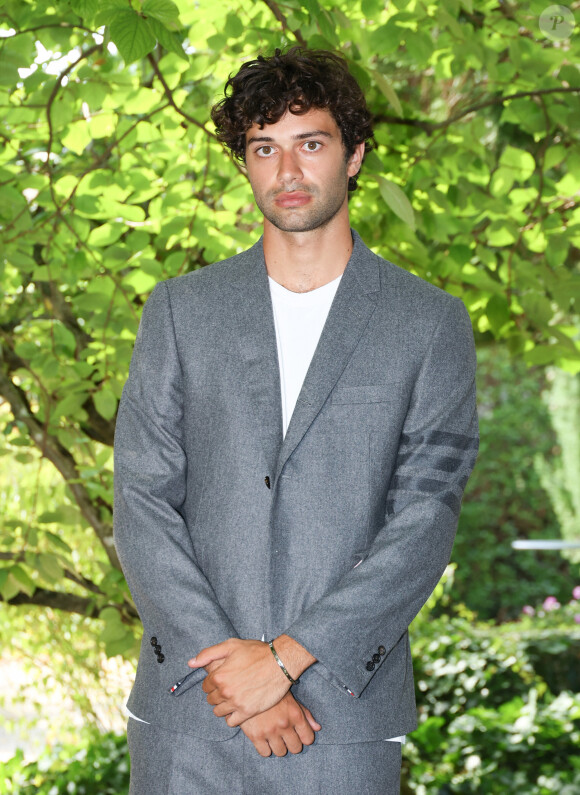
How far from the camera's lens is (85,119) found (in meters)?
2.58

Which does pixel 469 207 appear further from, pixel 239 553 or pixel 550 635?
pixel 550 635

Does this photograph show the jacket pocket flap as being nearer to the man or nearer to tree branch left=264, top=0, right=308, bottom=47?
the man

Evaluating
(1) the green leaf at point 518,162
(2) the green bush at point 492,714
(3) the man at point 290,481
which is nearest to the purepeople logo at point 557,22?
Answer: (1) the green leaf at point 518,162

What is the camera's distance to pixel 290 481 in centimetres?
149

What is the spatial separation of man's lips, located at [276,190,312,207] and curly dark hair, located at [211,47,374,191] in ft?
0.43

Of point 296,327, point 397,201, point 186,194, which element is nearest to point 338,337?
point 296,327

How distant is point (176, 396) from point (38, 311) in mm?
1735

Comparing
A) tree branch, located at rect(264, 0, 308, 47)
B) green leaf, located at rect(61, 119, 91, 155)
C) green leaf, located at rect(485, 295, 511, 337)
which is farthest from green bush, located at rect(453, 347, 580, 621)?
tree branch, located at rect(264, 0, 308, 47)

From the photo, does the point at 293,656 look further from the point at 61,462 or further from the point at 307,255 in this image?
the point at 61,462

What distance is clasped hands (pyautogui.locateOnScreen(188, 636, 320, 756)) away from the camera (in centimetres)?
136

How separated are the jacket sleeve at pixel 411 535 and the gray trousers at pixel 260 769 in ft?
0.36

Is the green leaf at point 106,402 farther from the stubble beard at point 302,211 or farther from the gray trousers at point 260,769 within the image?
the gray trousers at point 260,769

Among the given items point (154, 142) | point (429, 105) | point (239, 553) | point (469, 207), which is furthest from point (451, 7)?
point (429, 105)

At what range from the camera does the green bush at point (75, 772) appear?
3608mm
